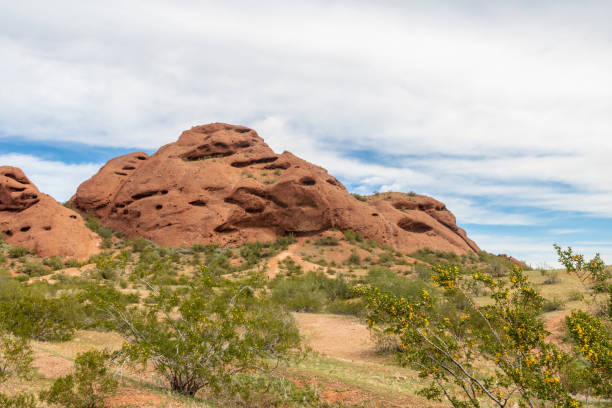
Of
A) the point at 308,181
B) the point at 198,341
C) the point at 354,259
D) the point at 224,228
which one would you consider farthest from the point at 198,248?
the point at 198,341

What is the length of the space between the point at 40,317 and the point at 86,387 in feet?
23.0

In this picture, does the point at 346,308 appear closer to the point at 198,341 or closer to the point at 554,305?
the point at 554,305

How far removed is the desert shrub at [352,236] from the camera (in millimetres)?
34966

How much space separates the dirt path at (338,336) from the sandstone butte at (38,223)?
70.3 ft

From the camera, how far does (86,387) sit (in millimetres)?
5031

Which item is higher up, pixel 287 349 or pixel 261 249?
pixel 261 249

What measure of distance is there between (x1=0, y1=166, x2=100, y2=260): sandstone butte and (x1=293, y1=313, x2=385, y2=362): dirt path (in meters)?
21.4

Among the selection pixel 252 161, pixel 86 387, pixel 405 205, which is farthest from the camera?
pixel 405 205

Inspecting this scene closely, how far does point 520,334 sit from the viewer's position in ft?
13.3

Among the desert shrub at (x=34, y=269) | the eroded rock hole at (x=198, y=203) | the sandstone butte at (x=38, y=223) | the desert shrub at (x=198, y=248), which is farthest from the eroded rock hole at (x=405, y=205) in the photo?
the desert shrub at (x=34, y=269)

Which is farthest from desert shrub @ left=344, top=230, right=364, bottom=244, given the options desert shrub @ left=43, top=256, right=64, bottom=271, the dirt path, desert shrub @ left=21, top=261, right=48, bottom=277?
desert shrub @ left=21, top=261, right=48, bottom=277

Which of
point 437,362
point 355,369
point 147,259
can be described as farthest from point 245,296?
point 147,259

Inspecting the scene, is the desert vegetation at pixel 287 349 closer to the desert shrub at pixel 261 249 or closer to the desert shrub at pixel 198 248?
the desert shrub at pixel 261 249

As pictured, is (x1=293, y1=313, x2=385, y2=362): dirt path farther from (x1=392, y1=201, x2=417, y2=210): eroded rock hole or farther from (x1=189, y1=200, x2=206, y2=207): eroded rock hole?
(x1=392, y1=201, x2=417, y2=210): eroded rock hole
